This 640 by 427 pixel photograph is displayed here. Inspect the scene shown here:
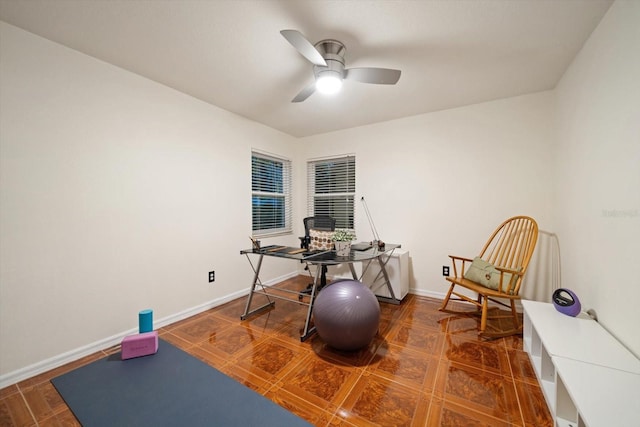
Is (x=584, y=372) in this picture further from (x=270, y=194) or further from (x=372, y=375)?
(x=270, y=194)

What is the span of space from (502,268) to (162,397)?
2.66 m

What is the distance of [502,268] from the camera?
7.60ft

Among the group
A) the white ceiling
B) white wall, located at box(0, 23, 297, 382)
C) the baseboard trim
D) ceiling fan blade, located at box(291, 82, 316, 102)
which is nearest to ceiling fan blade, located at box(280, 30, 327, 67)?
the white ceiling

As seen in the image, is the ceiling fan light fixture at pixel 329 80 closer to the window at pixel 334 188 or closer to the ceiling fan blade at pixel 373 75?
the ceiling fan blade at pixel 373 75

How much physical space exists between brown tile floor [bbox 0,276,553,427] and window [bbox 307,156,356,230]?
1.96 metres

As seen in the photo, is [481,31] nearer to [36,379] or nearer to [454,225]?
[454,225]

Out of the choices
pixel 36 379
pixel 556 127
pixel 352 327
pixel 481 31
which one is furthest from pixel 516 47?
pixel 36 379

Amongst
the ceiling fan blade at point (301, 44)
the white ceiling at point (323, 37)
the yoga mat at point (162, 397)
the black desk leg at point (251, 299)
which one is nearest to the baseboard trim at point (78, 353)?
the black desk leg at point (251, 299)

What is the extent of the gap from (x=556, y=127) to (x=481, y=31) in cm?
154

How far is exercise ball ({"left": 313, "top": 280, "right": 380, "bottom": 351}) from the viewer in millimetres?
1998

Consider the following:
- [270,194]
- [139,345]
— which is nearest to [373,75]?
[139,345]

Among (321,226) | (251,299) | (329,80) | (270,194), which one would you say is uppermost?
(329,80)

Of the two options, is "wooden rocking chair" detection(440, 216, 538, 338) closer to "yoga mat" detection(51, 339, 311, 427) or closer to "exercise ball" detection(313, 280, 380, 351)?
"exercise ball" detection(313, 280, 380, 351)

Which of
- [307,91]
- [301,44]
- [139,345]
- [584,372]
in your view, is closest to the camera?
[139,345]
